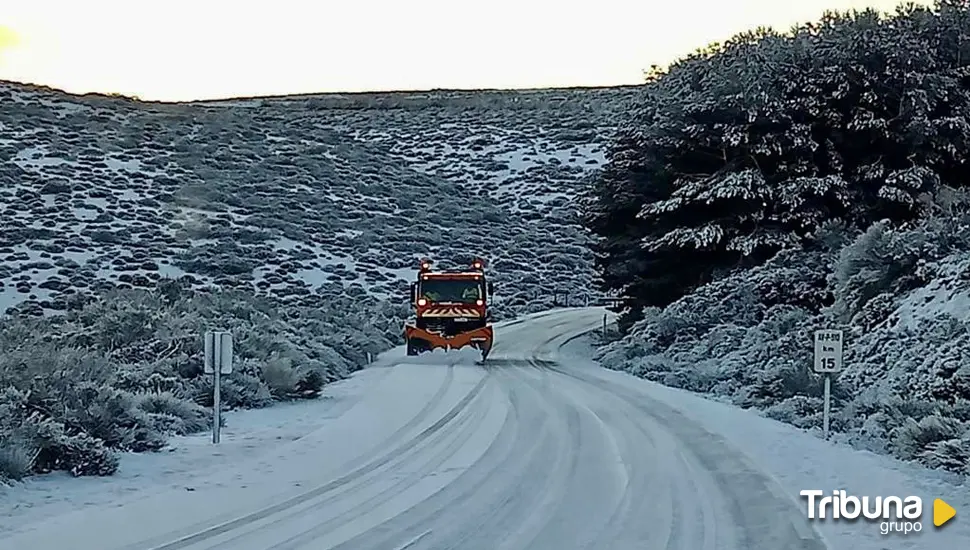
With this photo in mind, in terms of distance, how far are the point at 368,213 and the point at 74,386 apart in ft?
169

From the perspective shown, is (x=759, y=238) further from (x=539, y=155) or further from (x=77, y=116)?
(x=77, y=116)

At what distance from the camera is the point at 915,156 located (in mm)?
30000

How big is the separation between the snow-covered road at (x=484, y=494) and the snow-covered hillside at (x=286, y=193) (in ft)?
87.8

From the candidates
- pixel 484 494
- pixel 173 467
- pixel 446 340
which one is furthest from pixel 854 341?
pixel 173 467

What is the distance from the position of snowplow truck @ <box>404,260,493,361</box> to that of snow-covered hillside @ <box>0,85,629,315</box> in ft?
47.2

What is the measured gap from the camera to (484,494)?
417 inches

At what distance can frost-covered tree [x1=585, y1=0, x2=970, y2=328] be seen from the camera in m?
30.0

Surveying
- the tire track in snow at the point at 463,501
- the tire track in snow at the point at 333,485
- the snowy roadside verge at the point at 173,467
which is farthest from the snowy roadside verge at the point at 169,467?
the tire track in snow at the point at 463,501

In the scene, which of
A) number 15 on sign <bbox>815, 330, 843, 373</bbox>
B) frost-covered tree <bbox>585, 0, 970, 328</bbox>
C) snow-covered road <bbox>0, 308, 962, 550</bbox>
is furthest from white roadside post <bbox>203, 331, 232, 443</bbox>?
frost-covered tree <bbox>585, 0, 970, 328</bbox>

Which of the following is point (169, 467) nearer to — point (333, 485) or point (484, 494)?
point (333, 485)

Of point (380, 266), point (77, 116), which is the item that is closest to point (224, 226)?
point (380, 266)

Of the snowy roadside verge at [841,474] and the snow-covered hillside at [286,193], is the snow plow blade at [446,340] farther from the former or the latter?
the snow-covered hillside at [286,193]

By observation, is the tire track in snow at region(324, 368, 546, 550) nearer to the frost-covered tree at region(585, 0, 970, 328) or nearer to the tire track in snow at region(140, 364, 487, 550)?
the tire track in snow at region(140, 364, 487, 550)

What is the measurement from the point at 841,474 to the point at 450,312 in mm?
19625
